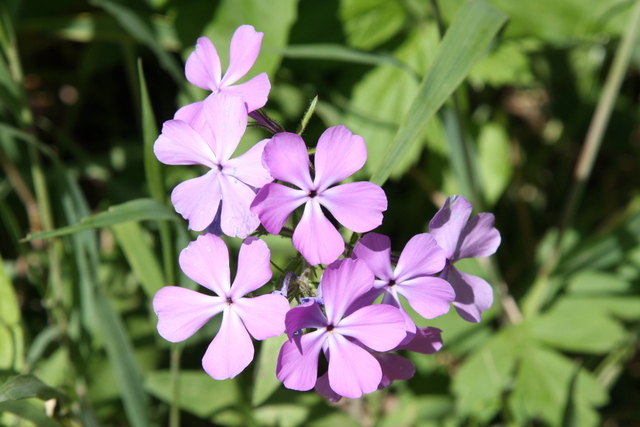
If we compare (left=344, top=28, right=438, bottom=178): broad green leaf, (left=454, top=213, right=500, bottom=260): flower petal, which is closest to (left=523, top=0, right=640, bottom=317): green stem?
(left=344, top=28, right=438, bottom=178): broad green leaf

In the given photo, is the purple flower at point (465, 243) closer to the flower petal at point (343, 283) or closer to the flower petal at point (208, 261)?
the flower petal at point (343, 283)

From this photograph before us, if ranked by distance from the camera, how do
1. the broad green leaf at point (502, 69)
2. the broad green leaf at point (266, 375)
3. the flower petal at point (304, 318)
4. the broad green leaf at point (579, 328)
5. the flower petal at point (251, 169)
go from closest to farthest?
1. the flower petal at point (304, 318)
2. the flower petal at point (251, 169)
3. the broad green leaf at point (266, 375)
4. the broad green leaf at point (579, 328)
5. the broad green leaf at point (502, 69)

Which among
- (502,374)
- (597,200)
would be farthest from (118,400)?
(597,200)

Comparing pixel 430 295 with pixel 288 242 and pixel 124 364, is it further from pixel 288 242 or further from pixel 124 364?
pixel 124 364

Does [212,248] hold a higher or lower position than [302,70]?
lower

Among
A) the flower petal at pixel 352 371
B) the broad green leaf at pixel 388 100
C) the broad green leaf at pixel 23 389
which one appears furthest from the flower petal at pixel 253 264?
the broad green leaf at pixel 388 100

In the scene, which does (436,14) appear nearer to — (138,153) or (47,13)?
(138,153)
